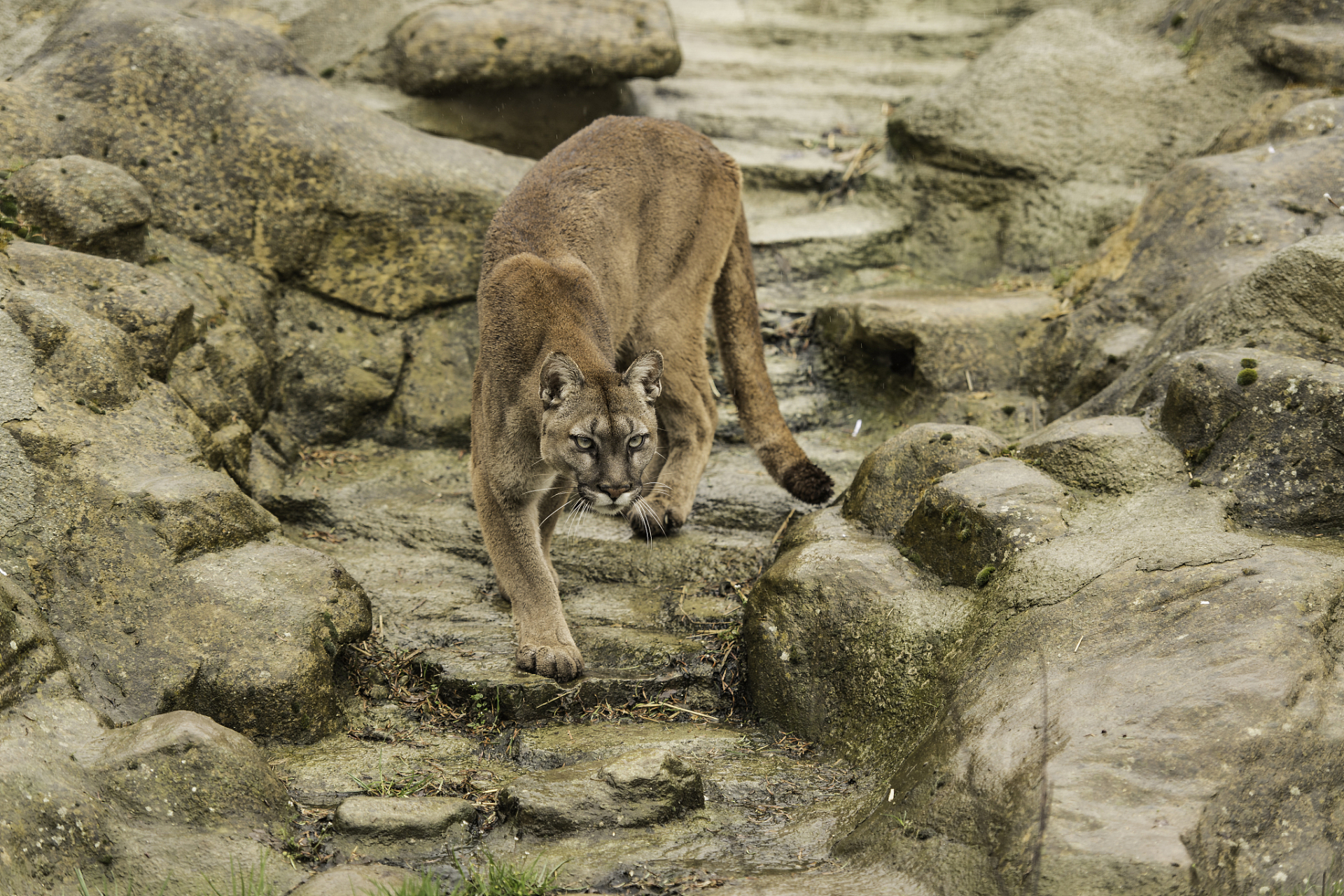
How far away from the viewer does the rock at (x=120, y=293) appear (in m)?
4.57

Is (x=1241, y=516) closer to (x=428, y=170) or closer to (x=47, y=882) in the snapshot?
(x=47, y=882)

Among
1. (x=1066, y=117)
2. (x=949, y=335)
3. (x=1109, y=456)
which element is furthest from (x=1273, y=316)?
(x=1066, y=117)

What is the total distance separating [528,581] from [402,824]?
1.33 metres

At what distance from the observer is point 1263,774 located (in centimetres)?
281

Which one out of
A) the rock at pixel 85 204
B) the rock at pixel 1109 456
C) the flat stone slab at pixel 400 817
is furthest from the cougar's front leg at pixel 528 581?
the rock at pixel 85 204

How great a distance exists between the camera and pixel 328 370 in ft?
19.8

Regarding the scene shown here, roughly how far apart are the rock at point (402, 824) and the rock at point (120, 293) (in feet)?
7.77

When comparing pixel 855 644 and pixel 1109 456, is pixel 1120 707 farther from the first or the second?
pixel 1109 456

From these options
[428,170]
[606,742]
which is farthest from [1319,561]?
[428,170]

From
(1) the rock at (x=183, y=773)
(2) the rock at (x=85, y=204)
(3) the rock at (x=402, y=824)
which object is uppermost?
(2) the rock at (x=85, y=204)

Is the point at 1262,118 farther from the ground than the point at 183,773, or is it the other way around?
the point at 1262,118

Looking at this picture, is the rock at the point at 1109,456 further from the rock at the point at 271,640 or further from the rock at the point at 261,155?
the rock at the point at 261,155

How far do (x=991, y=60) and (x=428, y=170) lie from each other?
13.9 ft

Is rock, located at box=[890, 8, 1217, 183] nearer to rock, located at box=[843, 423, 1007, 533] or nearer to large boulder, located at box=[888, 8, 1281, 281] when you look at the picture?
large boulder, located at box=[888, 8, 1281, 281]
